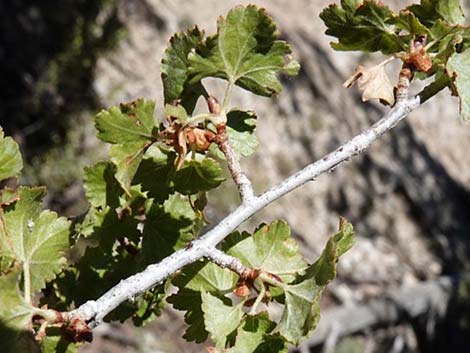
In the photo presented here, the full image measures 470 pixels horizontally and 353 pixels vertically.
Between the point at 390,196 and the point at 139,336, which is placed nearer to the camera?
the point at 139,336

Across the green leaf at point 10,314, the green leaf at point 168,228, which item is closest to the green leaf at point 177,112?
the green leaf at point 168,228

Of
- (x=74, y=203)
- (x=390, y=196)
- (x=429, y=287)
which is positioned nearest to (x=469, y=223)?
(x=390, y=196)

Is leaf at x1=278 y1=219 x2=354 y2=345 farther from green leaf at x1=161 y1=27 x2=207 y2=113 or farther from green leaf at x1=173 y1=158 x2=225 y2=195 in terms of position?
green leaf at x1=161 y1=27 x2=207 y2=113

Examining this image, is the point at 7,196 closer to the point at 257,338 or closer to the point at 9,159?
the point at 9,159

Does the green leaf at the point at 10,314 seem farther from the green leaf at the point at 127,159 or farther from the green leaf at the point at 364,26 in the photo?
the green leaf at the point at 364,26

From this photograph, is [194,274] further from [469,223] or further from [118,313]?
[469,223]

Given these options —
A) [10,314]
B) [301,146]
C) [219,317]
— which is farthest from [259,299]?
[301,146]

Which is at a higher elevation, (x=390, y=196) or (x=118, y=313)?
(x=118, y=313)
